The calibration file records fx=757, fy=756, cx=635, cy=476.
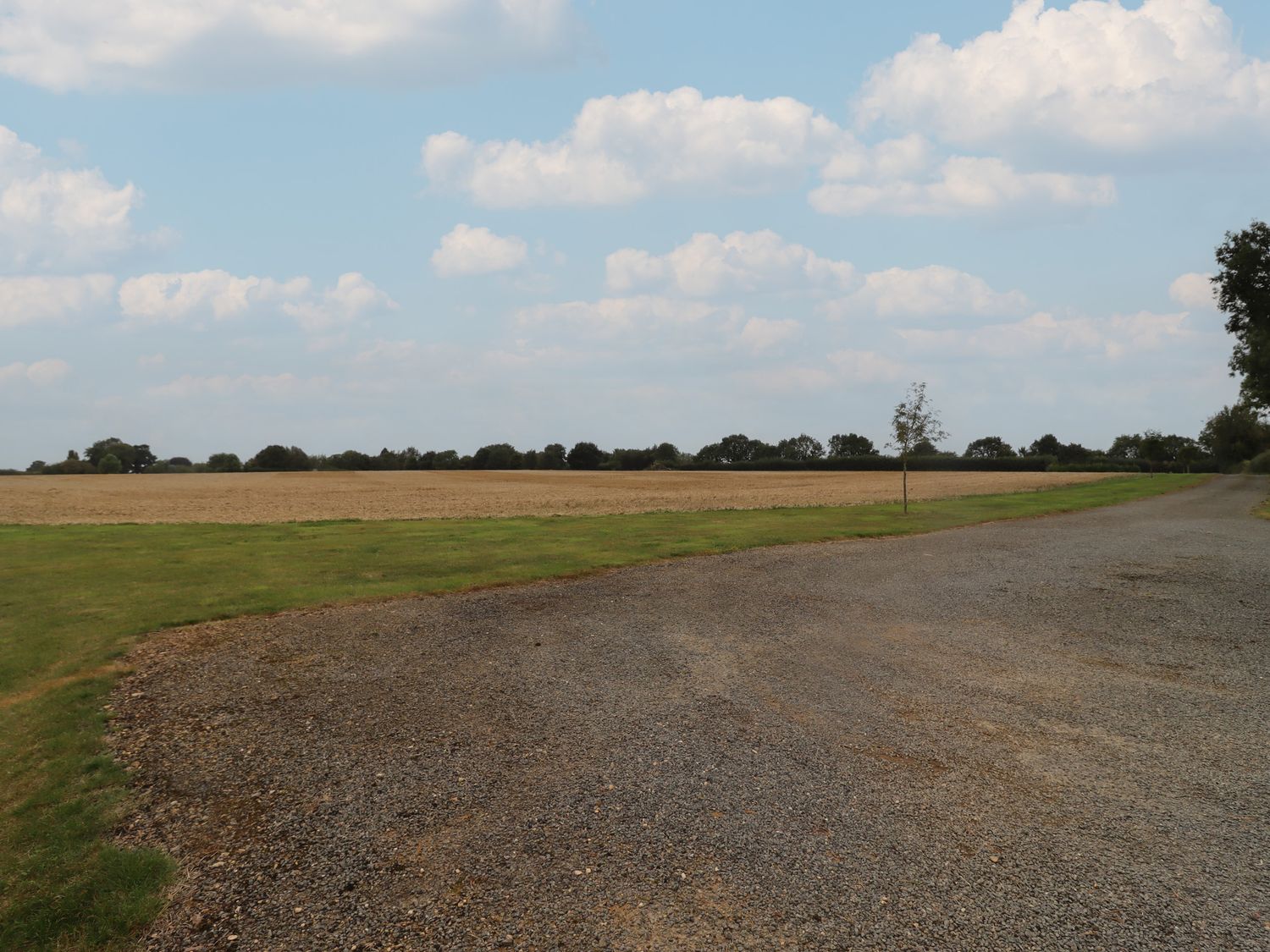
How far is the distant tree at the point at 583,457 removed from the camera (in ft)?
393

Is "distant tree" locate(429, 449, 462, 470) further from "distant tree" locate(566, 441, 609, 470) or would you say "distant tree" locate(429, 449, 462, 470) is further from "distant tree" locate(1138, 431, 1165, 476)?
"distant tree" locate(1138, 431, 1165, 476)

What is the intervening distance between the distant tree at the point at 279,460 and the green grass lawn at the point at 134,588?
269 feet

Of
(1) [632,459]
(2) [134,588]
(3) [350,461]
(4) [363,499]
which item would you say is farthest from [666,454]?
(2) [134,588]

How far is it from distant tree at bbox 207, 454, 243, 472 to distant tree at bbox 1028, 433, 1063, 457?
142m

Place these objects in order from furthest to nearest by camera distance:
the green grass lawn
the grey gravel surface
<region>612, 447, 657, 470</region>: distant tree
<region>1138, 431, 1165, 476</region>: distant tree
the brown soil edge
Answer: <region>612, 447, 657, 470</region>: distant tree < <region>1138, 431, 1165, 476</region>: distant tree < the brown soil edge < the green grass lawn < the grey gravel surface

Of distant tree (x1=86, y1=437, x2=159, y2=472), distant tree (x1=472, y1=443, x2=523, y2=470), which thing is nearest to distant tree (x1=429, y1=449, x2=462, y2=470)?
distant tree (x1=472, y1=443, x2=523, y2=470)

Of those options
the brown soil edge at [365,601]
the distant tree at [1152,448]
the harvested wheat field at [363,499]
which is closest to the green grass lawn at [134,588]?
the brown soil edge at [365,601]

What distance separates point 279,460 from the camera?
109062 millimetres

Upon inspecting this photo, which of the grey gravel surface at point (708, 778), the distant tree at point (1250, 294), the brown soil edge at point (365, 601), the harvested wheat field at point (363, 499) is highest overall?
the distant tree at point (1250, 294)

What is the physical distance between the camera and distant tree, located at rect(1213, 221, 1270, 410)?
33531mm

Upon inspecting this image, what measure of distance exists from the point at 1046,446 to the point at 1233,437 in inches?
1616

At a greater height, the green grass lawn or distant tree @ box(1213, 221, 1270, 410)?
distant tree @ box(1213, 221, 1270, 410)

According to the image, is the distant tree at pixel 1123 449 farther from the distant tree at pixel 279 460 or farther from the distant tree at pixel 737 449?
the distant tree at pixel 279 460

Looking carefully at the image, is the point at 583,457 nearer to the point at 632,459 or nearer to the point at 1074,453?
the point at 632,459
